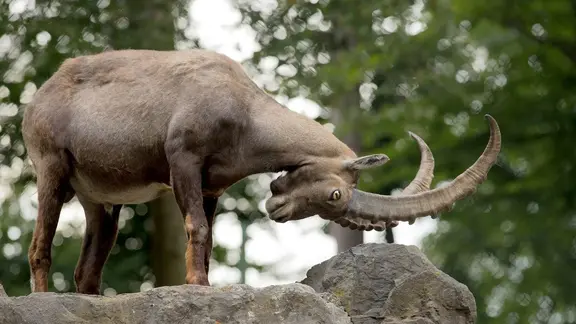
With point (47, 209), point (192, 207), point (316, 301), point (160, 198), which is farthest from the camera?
point (160, 198)

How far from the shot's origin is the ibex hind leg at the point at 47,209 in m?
8.43

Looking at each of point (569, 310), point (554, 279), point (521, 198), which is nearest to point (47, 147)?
point (521, 198)

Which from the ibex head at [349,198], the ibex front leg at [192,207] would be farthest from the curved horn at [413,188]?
the ibex front leg at [192,207]

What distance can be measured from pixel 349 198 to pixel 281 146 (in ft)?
1.93

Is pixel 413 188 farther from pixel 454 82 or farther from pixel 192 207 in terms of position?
pixel 454 82

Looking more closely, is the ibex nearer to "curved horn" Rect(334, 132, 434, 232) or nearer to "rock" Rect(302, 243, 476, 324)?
"curved horn" Rect(334, 132, 434, 232)

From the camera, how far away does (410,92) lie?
16938mm

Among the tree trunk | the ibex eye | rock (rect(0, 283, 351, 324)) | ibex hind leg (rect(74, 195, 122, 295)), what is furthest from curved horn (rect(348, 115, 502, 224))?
the tree trunk

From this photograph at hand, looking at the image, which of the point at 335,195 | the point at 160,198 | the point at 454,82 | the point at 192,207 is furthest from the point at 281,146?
the point at 454,82

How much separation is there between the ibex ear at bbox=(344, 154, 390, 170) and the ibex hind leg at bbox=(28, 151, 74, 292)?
2.04m

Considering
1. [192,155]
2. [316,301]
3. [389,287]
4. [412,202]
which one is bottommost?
[389,287]

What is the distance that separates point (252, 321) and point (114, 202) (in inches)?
68.3

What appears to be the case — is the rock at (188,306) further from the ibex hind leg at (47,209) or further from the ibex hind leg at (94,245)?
the ibex hind leg at (94,245)

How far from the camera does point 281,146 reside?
815 centimetres
